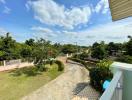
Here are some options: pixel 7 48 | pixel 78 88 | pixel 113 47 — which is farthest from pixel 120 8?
pixel 113 47

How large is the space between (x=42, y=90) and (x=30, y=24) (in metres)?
17.3

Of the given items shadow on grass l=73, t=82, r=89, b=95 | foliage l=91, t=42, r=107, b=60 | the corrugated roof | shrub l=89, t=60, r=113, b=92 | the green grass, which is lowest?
shadow on grass l=73, t=82, r=89, b=95

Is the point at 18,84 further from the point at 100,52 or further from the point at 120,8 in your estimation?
the point at 100,52

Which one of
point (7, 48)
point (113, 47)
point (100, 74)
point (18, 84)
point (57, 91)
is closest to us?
point (100, 74)

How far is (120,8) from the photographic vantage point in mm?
2305

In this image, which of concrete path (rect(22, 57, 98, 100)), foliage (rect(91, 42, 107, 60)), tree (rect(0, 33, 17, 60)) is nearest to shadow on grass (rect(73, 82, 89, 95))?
concrete path (rect(22, 57, 98, 100))

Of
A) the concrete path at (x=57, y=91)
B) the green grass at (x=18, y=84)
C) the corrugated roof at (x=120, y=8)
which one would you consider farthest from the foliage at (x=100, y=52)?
the corrugated roof at (x=120, y=8)

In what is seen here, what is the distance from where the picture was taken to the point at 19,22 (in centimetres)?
2227

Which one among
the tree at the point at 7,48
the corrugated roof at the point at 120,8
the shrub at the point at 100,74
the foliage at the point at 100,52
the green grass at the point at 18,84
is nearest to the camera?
the corrugated roof at the point at 120,8

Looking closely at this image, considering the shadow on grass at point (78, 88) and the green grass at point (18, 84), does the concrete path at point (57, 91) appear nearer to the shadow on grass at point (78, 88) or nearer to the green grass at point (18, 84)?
the shadow on grass at point (78, 88)

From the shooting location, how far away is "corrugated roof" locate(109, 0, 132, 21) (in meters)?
2.13

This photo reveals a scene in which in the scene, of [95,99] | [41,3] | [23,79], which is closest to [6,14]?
[41,3]

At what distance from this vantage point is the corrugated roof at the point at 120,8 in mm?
2126

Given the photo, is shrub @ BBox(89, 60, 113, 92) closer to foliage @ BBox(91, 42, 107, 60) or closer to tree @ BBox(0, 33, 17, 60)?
tree @ BBox(0, 33, 17, 60)
